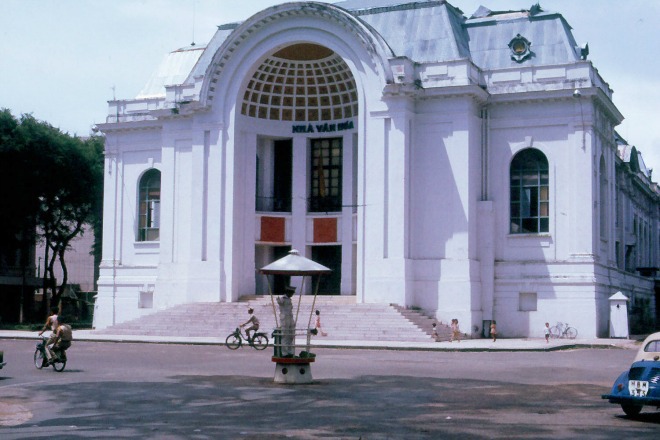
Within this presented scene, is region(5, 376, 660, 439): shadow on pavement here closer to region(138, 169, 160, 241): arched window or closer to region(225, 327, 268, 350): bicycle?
region(225, 327, 268, 350): bicycle

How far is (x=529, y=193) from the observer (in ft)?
132

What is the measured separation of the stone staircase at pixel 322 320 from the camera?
1385 inches

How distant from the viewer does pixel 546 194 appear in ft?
132

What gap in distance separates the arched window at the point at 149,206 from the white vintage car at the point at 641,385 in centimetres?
3522

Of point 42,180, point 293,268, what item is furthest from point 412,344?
point 42,180

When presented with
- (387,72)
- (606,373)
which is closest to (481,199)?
(387,72)

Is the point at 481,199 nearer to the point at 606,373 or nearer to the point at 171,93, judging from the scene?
the point at 171,93

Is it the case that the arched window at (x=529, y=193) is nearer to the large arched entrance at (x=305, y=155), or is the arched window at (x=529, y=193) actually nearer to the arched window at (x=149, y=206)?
the large arched entrance at (x=305, y=155)

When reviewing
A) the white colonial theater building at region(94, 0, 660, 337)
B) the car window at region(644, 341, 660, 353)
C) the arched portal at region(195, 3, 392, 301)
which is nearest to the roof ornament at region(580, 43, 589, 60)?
the white colonial theater building at region(94, 0, 660, 337)

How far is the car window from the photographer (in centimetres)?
1410

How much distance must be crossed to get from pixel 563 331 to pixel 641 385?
998 inches

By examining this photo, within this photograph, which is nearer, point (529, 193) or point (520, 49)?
point (529, 193)

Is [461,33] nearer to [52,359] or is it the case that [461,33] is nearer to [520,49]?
[520,49]

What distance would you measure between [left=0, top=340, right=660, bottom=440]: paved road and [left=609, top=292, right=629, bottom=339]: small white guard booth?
13.1m
